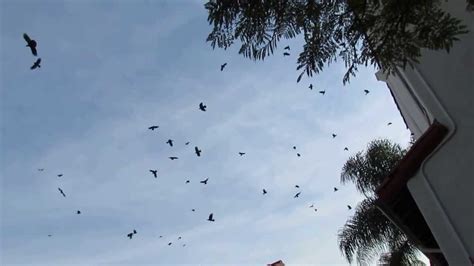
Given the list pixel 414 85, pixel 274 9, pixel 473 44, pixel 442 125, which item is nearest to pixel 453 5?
pixel 473 44

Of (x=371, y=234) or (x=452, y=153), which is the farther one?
(x=371, y=234)

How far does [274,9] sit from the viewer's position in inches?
236

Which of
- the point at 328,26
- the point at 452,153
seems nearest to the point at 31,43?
the point at 328,26

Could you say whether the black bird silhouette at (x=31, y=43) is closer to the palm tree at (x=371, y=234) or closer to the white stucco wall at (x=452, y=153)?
the white stucco wall at (x=452, y=153)

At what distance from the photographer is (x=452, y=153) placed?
26.8ft

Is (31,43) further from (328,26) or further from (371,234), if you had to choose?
(371,234)

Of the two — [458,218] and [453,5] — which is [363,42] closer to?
[453,5]

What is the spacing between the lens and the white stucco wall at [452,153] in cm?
788

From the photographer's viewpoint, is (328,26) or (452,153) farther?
(452,153)

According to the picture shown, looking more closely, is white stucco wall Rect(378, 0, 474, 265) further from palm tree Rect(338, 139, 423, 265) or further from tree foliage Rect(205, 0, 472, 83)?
palm tree Rect(338, 139, 423, 265)

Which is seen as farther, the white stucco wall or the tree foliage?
the white stucco wall

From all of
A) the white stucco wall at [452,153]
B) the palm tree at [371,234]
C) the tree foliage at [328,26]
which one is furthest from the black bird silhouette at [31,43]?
the palm tree at [371,234]

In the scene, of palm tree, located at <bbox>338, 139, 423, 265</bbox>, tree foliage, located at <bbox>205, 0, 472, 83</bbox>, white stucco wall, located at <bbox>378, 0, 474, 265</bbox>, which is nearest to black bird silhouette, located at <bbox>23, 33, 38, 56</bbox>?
tree foliage, located at <bbox>205, 0, 472, 83</bbox>

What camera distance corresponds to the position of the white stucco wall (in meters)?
7.88
